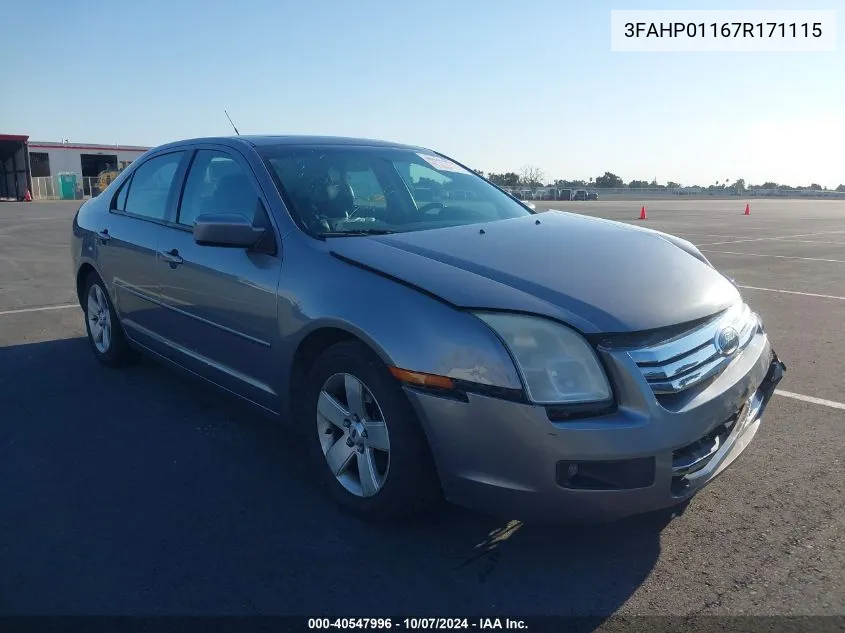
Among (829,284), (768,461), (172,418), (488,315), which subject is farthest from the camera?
(829,284)

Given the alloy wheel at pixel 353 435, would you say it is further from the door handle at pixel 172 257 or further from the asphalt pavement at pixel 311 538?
the door handle at pixel 172 257

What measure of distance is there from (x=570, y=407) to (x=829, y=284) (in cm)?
819

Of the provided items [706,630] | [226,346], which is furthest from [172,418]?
[706,630]

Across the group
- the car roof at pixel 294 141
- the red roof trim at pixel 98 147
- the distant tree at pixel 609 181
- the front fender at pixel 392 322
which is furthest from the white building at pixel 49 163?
the distant tree at pixel 609 181

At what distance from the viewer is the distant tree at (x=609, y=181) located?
380 feet

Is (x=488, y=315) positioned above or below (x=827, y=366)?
above

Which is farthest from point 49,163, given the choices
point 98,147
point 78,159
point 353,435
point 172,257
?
point 353,435

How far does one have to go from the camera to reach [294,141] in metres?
4.09

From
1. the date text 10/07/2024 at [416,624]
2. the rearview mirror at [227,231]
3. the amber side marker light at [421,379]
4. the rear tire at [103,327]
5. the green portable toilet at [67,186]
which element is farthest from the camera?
the green portable toilet at [67,186]

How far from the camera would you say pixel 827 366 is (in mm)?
5145

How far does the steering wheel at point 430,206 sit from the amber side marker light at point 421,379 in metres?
1.42

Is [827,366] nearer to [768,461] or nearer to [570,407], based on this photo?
[768,461]

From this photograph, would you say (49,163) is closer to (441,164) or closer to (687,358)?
(441,164)

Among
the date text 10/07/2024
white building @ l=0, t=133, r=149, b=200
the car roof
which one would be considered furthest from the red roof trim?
the date text 10/07/2024
